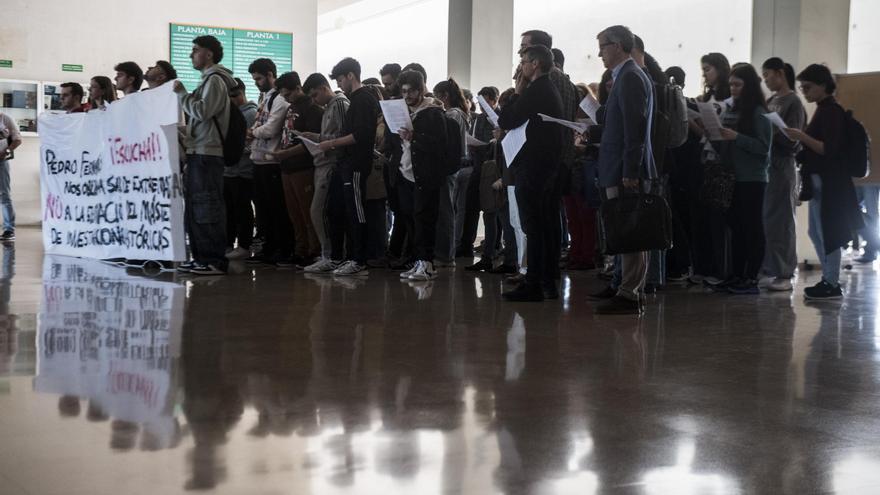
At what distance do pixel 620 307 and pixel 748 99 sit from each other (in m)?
2.09

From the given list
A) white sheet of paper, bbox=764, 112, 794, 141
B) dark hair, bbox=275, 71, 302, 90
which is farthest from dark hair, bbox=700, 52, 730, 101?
dark hair, bbox=275, 71, 302, 90

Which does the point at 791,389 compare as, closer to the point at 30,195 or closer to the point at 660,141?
the point at 660,141

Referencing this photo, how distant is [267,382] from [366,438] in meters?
0.89

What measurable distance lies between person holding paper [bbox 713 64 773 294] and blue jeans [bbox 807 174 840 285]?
0.39 metres

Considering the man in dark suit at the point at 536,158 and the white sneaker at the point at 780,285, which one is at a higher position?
the man in dark suit at the point at 536,158

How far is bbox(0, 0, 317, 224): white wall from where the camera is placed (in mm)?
13484

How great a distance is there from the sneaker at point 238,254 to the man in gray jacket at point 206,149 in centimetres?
165

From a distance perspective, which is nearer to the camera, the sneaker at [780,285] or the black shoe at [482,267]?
the sneaker at [780,285]

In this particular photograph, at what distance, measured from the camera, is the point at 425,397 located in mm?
Result: 3582

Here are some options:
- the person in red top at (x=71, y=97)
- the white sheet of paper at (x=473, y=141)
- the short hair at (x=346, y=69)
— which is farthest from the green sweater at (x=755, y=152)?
the person in red top at (x=71, y=97)

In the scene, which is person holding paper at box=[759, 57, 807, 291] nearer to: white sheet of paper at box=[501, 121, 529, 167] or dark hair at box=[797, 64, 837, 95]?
dark hair at box=[797, 64, 837, 95]

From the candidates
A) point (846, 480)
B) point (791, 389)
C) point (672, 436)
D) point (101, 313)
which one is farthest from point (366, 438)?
point (101, 313)

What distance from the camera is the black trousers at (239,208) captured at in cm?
941

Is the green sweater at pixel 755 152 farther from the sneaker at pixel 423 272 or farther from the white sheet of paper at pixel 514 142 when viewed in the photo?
the sneaker at pixel 423 272
